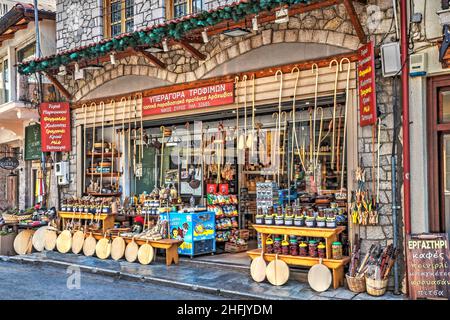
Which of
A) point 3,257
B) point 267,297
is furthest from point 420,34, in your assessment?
point 3,257

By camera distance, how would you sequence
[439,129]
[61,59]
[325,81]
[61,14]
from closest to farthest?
[439,129] → [325,81] → [61,59] → [61,14]

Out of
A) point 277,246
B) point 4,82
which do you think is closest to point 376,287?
point 277,246

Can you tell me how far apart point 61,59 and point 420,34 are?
26.5 ft

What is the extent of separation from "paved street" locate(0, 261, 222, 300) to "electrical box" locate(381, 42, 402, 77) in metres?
4.54

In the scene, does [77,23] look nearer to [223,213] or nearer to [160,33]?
[160,33]

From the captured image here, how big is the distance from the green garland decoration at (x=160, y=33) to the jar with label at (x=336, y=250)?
391 cm

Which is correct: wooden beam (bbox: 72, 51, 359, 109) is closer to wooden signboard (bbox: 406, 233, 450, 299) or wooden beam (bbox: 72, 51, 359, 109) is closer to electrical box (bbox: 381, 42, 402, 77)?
electrical box (bbox: 381, 42, 402, 77)

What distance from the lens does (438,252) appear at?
6914 millimetres

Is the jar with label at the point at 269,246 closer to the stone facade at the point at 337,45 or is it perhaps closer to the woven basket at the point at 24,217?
the stone facade at the point at 337,45

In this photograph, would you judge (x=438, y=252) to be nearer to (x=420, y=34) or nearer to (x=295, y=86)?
(x=420, y=34)

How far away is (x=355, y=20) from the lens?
7.89 meters

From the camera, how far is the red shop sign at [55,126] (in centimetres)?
1358

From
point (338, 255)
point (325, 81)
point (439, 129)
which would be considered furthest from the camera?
point (325, 81)

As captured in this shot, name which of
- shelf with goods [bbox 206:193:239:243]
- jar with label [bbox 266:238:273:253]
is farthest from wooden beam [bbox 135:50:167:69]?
jar with label [bbox 266:238:273:253]
